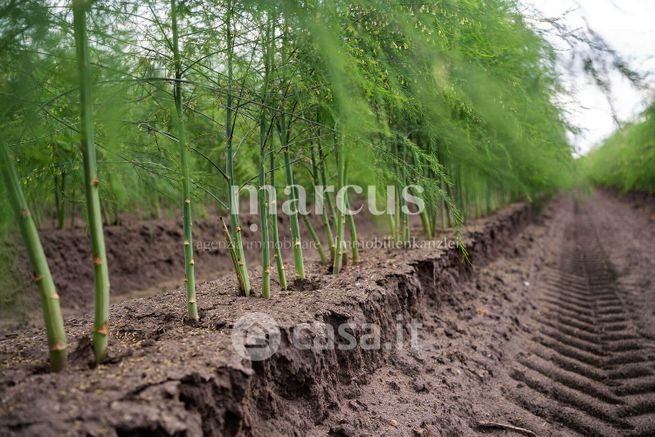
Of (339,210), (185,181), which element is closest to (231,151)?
(185,181)

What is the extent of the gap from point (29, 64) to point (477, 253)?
549 centimetres

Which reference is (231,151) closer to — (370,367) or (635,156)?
(370,367)

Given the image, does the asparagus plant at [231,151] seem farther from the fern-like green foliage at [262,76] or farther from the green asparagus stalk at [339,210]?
the green asparagus stalk at [339,210]

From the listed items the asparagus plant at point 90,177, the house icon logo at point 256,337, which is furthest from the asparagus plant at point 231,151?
the asparagus plant at point 90,177

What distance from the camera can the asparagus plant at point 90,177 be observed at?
207cm

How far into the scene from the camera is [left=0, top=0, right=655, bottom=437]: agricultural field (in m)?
2.10

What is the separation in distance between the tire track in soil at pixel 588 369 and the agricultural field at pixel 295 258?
2 centimetres

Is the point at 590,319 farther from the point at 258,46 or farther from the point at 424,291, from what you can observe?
the point at 258,46

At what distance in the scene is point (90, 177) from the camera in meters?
2.15

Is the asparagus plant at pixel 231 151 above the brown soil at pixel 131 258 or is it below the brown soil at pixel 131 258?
above

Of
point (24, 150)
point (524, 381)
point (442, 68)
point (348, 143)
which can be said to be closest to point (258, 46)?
point (348, 143)

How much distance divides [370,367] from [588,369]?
80.7 inches

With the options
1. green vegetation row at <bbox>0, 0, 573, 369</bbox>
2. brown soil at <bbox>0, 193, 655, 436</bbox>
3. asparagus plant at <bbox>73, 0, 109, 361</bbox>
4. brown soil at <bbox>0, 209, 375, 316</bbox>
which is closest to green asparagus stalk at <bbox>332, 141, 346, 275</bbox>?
green vegetation row at <bbox>0, 0, 573, 369</bbox>

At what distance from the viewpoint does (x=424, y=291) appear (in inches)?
178
